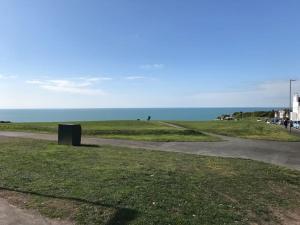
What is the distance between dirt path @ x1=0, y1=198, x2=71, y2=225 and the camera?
8.70m

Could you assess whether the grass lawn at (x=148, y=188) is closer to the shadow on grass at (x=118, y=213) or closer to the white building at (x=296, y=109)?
the shadow on grass at (x=118, y=213)

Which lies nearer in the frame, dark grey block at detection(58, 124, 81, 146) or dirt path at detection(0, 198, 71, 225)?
A: dirt path at detection(0, 198, 71, 225)

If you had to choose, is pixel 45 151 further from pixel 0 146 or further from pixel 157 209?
pixel 157 209

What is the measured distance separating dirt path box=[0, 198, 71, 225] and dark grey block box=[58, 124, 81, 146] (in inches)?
556

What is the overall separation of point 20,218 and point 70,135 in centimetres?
1509

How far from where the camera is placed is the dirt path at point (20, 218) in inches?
343

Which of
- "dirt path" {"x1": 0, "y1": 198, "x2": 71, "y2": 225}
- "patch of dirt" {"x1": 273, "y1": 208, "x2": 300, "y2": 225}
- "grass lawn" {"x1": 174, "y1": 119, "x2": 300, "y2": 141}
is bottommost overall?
"patch of dirt" {"x1": 273, "y1": 208, "x2": 300, "y2": 225}

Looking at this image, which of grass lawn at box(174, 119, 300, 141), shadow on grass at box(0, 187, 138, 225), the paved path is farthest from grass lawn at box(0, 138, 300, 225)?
grass lawn at box(174, 119, 300, 141)

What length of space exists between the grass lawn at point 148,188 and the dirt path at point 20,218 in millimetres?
309

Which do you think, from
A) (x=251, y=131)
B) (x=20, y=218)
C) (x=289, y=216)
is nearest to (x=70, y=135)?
(x=20, y=218)

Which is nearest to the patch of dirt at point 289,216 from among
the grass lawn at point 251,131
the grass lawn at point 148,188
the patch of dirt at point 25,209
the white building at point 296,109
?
the grass lawn at point 148,188

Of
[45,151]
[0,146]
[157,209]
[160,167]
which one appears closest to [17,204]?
[157,209]

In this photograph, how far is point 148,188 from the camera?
12031 mm

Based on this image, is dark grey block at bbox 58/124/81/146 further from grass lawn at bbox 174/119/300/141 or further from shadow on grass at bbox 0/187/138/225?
grass lawn at bbox 174/119/300/141
